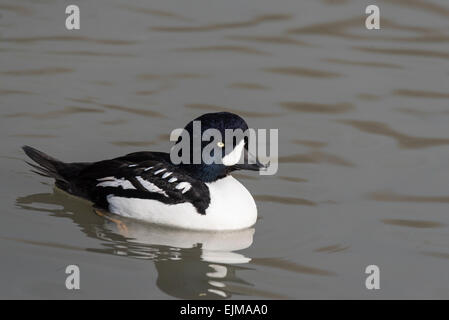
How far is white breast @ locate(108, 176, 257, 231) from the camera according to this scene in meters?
9.98

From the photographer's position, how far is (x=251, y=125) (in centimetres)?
1288

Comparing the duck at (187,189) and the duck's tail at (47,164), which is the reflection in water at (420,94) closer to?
the duck at (187,189)

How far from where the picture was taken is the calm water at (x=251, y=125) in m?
9.12

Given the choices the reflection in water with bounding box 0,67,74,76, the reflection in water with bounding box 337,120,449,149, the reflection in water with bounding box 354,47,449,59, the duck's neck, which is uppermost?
the reflection in water with bounding box 354,47,449,59

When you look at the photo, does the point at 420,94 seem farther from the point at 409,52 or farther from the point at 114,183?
the point at 114,183

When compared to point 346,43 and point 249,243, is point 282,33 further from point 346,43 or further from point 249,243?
point 249,243

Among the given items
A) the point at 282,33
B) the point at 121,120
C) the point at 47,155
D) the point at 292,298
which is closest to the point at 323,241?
the point at 292,298

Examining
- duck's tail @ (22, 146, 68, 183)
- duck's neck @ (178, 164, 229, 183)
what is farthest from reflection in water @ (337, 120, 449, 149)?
duck's tail @ (22, 146, 68, 183)

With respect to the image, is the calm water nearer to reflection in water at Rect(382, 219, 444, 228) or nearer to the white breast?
reflection in water at Rect(382, 219, 444, 228)

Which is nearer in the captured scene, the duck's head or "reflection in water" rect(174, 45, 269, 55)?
the duck's head

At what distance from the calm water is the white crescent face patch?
74 cm

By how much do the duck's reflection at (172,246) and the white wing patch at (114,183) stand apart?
12.7 inches

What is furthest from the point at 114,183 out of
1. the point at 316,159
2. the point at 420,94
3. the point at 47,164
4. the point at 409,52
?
the point at 409,52

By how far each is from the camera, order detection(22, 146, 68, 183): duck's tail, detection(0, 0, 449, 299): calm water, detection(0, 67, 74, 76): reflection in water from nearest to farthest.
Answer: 1. detection(0, 0, 449, 299): calm water
2. detection(22, 146, 68, 183): duck's tail
3. detection(0, 67, 74, 76): reflection in water
